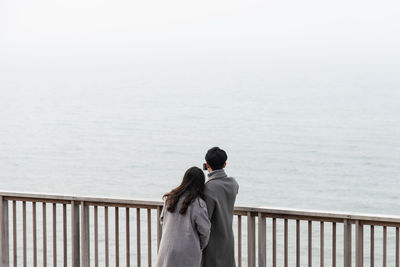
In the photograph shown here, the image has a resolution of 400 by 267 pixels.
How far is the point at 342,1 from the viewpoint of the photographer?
363ft

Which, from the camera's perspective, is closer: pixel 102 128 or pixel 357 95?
pixel 102 128

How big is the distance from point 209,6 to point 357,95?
94.6ft

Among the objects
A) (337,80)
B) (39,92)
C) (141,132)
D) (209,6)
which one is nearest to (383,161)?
(141,132)

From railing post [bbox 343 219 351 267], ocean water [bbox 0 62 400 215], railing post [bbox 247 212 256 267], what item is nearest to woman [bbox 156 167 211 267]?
railing post [bbox 247 212 256 267]

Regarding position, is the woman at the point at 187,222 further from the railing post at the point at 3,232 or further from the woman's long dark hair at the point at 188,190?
the railing post at the point at 3,232

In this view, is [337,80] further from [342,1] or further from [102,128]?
[102,128]

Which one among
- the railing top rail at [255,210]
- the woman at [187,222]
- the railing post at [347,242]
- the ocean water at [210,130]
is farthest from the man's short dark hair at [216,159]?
the ocean water at [210,130]

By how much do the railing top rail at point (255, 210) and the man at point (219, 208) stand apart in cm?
44

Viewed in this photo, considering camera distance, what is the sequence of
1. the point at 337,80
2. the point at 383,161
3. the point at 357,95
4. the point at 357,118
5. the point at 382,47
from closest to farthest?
1. the point at 383,161
2. the point at 357,118
3. the point at 357,95
4. the point at 337,80
5. the point at 382,47

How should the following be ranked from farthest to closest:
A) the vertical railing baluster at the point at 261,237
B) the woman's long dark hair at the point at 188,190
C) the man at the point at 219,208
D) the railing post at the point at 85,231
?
the railing post at the point at 85,231
the vertical railing baluster at the point at 261,237
the man at the point at 219,208
the woman's long dark hair at the point at 188,190

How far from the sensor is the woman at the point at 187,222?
16.2ft

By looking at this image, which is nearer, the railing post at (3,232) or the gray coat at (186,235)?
the gray coat at (186,235)

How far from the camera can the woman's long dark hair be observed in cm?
492

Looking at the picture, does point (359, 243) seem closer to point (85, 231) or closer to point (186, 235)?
point (186, 235)
